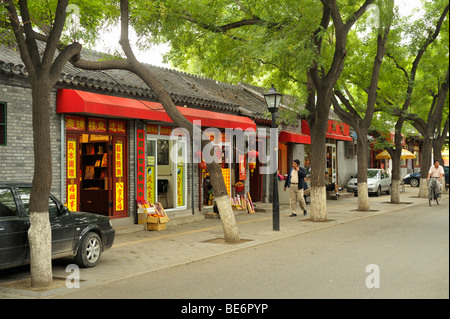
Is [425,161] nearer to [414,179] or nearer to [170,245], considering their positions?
[414,179]

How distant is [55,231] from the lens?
323 inches

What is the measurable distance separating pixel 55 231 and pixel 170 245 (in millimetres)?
3616

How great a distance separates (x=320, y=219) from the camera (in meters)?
15.5

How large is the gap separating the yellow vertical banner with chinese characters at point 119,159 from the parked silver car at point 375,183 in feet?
59.9

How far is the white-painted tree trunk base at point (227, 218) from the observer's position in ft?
36.4

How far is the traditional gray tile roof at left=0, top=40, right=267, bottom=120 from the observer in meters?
12.7

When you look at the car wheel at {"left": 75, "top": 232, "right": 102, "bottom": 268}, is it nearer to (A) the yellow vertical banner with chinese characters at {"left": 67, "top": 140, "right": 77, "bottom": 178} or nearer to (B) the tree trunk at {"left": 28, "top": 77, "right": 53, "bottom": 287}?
(B) the tree trunk at {"left": 28, "top": 77, "right": 53, "bottom": 287}

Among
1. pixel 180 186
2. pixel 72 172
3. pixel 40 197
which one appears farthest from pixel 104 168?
pixel 40 197

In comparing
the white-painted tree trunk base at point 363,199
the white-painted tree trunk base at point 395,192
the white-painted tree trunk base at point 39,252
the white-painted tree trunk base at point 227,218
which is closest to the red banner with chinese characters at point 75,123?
the white-painted tree trunk base at point 227,218

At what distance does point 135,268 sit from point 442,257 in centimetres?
730

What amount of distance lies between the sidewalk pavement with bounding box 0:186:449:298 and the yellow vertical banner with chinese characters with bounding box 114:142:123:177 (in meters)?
1.67

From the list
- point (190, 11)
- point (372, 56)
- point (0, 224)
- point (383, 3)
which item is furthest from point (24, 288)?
point (372, 56)

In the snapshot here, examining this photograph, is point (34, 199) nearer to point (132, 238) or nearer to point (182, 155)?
point (132, 238)

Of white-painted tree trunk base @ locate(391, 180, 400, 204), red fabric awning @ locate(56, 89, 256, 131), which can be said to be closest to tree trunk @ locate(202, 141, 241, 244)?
red fabric awning @ locate(56, 89, 256, 131)
